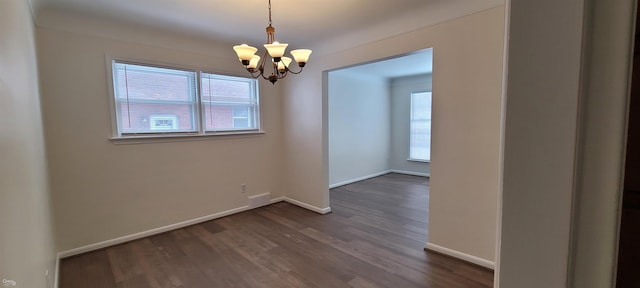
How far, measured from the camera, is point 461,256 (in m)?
2.62

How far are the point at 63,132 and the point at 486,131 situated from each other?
3.96 meters

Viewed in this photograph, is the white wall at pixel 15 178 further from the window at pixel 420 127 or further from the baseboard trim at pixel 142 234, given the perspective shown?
the window at pixel 420 127

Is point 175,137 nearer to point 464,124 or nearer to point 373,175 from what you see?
point 464,124

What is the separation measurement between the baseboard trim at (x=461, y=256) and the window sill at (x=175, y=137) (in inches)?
110

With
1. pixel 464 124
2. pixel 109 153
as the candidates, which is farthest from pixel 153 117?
pixel 464 124

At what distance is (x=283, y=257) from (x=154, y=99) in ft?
7.73

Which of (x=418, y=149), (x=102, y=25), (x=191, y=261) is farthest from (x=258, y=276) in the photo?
(x=418, y=149)

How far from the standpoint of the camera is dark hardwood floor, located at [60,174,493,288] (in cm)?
235

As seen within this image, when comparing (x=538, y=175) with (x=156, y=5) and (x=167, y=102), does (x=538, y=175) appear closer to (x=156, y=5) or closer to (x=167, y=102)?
(x=156, y=5)

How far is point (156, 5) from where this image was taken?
8.23 ft

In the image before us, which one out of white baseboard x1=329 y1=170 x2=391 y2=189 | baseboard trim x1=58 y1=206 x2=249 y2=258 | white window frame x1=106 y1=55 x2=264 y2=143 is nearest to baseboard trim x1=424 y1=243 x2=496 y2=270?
baseboard trim x1=58 y1=206 x2=249 y2=258

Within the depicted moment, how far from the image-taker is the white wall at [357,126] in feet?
18.4

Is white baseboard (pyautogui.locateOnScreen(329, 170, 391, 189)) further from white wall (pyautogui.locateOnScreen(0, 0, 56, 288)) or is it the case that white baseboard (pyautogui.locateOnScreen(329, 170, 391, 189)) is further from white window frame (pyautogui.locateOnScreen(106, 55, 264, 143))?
white wall (pyautogui.locateOnScreen(0, 0, 56, 288))

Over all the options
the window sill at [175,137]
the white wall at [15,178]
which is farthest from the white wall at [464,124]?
the white wall at [15,178]
